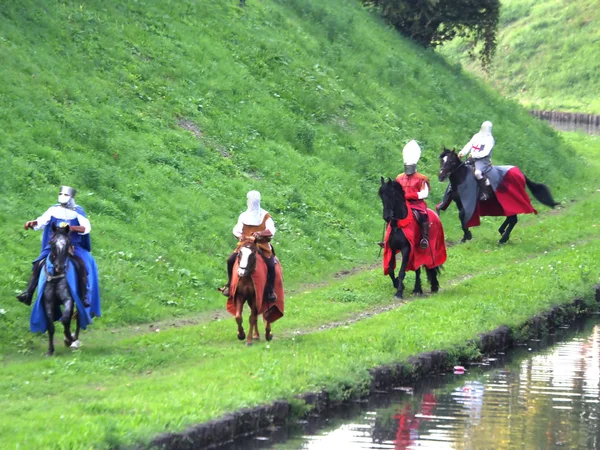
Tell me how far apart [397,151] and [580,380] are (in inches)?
698

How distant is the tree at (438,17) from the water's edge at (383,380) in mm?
22106

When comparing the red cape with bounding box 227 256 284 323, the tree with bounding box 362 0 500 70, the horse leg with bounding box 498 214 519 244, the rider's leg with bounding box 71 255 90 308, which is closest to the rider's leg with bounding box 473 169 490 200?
the horse leg with bounding box 498 214 519 244

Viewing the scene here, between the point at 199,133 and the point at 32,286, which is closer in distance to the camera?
the point at 32,286

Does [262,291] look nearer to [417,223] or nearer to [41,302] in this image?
[41,302]

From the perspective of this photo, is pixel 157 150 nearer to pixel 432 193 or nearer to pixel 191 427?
pixel 432 193

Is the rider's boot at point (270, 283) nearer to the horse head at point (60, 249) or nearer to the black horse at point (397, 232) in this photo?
the horse head at point (60, 249)

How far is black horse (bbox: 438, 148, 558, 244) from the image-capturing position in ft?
80.0

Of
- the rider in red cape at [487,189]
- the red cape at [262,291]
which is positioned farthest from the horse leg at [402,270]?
the rider in red cape at [487,189]

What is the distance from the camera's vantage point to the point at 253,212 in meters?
15.1

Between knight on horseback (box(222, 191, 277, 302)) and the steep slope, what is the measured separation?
3.14 m

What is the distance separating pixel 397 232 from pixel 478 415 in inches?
288

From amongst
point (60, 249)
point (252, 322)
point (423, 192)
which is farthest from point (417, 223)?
point (60, 249)

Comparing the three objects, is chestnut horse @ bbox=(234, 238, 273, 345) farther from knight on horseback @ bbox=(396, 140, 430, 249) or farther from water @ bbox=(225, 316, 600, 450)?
knight on horseback @ bbox=(396, 140, 430, 249)

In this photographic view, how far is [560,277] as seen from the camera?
68.7ft
